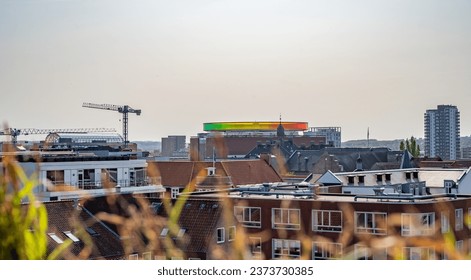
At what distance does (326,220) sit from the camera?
44.7 ft

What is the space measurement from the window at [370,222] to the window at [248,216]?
210 centimetres

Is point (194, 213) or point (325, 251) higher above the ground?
point (194, 213)

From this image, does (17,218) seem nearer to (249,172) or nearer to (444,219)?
(444,219)

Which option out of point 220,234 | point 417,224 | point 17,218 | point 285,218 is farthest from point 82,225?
point 17,218

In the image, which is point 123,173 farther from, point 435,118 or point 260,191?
point 435,118

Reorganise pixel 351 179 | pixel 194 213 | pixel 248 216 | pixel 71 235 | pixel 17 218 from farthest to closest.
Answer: pixel 351 179, pixel 248 216, pixel 194 213, pixel 71 235, pixel 17 218

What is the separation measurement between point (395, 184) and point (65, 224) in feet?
35.3

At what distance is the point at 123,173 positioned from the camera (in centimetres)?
1916

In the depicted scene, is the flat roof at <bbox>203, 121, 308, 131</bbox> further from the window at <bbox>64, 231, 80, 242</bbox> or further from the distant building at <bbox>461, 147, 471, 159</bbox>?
the window at <bbox>64, 231, 80, 242</bbox>

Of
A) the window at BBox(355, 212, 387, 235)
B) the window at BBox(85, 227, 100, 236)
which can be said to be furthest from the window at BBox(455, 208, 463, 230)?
the window at BBox(85, 227, 100, 236)

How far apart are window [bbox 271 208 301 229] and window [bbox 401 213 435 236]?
2.02 metres

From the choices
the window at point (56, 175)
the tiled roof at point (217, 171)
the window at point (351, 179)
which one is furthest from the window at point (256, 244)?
the tiled roof at point (217, 171)

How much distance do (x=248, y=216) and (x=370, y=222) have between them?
2.56 m
